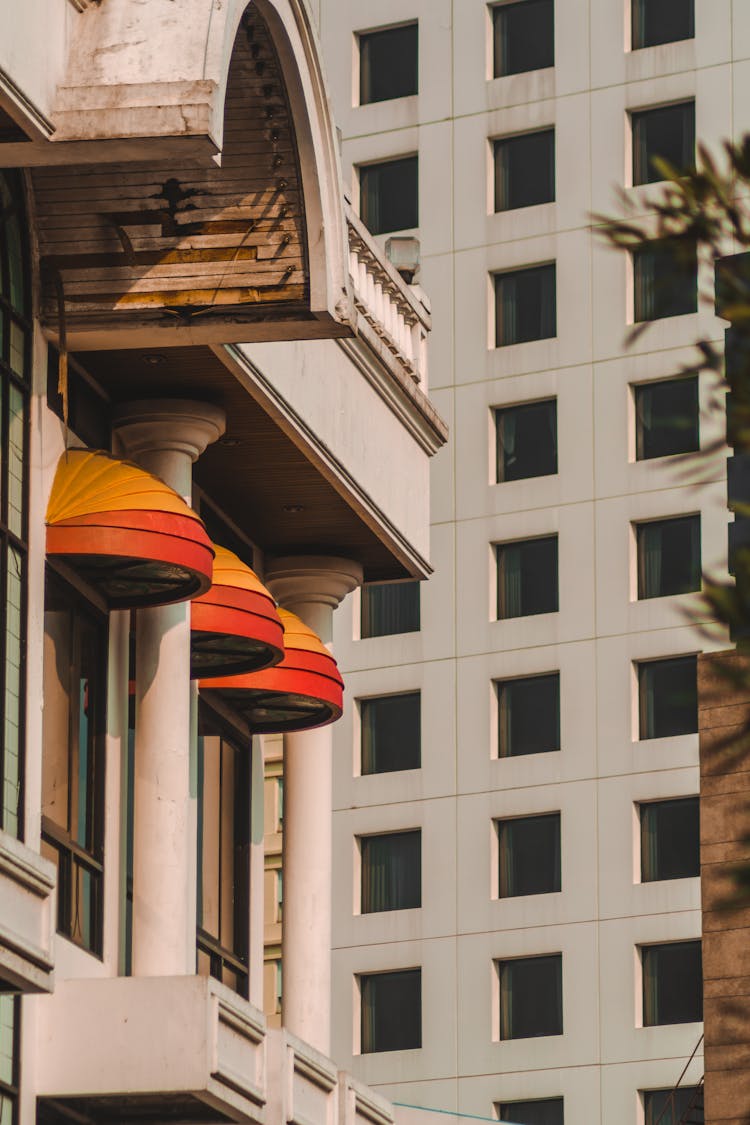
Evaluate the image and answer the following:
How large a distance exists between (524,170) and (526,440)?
6845mm

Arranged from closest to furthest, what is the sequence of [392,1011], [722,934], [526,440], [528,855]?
[722,934], [528,855], [392,1011], [526,440]

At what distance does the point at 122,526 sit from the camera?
72.1ft

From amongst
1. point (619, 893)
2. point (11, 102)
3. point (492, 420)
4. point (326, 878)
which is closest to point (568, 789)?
point (619, 893)

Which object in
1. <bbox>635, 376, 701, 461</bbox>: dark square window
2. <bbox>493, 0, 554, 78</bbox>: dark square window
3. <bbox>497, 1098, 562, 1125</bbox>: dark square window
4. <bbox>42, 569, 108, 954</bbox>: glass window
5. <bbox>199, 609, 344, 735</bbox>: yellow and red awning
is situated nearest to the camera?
<bbox>42, 569, 108, 954</bbox>: glass window

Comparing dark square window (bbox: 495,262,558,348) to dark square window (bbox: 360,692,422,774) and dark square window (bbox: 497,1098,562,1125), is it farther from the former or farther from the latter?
dark square window (bbox: 497,1098,562,1125)

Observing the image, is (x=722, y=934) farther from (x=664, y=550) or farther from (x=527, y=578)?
(x=527, y=578)

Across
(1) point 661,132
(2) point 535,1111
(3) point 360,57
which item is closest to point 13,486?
(2) point 535,1111

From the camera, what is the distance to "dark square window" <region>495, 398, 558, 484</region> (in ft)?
237

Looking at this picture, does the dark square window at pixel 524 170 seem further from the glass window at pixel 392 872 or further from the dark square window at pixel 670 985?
the dark square window at pixel 670 985

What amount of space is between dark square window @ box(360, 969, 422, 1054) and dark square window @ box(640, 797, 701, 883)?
6.35 metres

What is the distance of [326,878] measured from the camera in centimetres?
2888

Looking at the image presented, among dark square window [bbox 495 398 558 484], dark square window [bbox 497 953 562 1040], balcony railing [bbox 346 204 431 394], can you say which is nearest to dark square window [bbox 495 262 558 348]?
dark square window [bbox 495 398 558 484]

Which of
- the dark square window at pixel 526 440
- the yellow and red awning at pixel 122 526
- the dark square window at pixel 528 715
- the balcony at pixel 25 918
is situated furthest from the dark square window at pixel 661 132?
the balcony at pixel 25 918

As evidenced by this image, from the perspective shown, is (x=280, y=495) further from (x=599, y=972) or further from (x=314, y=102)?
(x=599, y=972)
